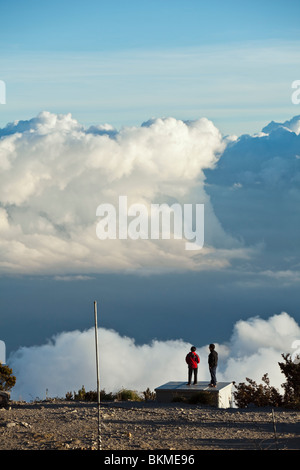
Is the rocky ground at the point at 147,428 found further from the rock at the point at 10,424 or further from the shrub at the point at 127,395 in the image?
the shrub at the point at 127,395

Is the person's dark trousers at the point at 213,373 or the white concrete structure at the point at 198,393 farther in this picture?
the person's dark trousers at the point at 213,373

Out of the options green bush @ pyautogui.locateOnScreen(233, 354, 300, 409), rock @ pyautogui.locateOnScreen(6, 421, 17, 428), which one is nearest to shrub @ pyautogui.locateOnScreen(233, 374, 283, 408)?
green bush @ pyautogui.locateOnScreen(233, 354, 300, 409)

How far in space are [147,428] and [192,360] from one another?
7079 millimetres

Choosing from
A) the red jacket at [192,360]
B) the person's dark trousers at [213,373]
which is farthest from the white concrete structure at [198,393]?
the red jacket at [192,360]

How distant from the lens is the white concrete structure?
2434 centimetres

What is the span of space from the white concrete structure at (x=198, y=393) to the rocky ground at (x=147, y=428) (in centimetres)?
101

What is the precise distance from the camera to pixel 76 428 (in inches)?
730

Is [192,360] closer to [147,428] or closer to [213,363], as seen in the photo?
[213,363]

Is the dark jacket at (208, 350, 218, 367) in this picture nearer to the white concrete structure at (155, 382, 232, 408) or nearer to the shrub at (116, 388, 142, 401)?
the white concrete structure at (155, 382, 232, 408)

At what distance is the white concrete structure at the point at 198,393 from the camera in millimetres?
24344

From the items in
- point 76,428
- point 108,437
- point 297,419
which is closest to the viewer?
point 108,437
